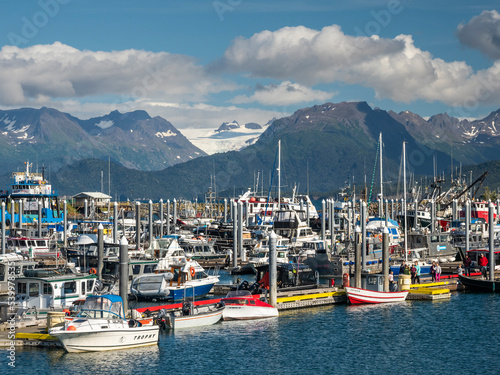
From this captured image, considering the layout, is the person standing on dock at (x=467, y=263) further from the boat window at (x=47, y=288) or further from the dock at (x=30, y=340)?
the dock at (x=30, y=340)

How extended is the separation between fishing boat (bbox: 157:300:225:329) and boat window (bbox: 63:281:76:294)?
5400 millimetres

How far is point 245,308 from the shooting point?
4488 cm

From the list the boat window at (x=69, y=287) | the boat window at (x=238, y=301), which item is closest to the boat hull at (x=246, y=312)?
the boat window at (x=238, y=301)

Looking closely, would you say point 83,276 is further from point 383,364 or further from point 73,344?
point 383,364

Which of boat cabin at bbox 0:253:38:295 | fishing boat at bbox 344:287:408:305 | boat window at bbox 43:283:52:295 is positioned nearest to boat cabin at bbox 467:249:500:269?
fishing boat at bbox 344:287:408:305

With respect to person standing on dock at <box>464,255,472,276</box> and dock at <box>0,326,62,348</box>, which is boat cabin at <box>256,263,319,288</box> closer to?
person standing on dock at <box>464,255,472,276</box>

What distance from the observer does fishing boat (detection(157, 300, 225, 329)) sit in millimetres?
41719

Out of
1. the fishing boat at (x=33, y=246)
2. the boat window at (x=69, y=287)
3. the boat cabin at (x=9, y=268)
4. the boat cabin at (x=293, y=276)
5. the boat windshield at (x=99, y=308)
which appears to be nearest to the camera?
the boat windshield at (x=99, y=308)

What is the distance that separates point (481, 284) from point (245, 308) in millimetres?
20556

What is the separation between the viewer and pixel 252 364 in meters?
36.5

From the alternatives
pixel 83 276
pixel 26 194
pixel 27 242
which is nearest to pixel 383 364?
pixel 83 276

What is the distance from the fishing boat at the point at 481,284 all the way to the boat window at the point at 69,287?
29149 millimetres

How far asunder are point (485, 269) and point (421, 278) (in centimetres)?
540

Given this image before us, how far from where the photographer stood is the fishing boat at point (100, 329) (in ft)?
117
